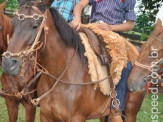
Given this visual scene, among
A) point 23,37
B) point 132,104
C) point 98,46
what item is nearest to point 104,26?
point 98,46

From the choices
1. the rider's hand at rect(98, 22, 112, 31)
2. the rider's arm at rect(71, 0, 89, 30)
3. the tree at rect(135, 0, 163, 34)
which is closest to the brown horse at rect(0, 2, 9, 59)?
the rider's arm at rect(71, 0, 89, 30)

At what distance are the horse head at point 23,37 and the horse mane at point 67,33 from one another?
0.26 meters

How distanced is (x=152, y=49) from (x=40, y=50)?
4.10 feet

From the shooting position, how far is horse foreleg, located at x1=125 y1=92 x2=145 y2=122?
4.18 metres

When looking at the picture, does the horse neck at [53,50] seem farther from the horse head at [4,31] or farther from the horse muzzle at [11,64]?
the horse head at [4,31]

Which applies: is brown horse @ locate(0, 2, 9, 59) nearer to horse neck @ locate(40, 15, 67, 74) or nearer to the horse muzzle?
horse neck @ locate(40, 15, 67, 74)

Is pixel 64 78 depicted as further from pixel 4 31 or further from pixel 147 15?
pixel 147 15

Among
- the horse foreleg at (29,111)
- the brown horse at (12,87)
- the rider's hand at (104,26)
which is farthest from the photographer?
the horse foreleg at (29,111)

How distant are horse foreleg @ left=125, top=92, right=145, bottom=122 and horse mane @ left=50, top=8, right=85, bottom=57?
44.5 inches

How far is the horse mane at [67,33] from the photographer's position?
10.7 feet

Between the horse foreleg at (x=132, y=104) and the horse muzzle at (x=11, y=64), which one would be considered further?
the horse foreleg at (x=132, y=104)

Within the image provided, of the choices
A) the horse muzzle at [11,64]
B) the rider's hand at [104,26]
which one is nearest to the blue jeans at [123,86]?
the rider's hand at [104,26]

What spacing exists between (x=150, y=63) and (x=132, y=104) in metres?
1.12

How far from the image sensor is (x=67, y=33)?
3.38 m
